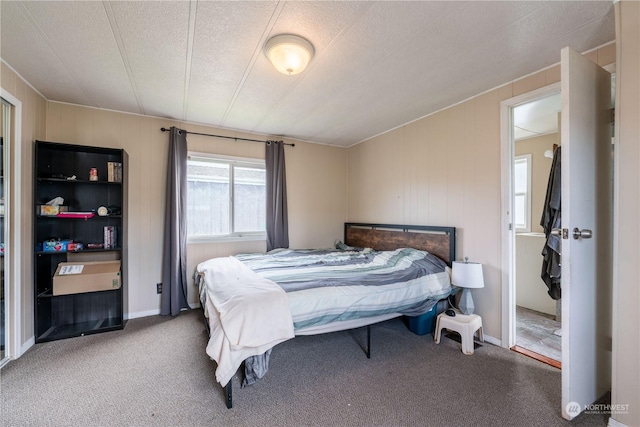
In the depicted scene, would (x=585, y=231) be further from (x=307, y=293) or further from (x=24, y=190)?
(x=24, y=190)

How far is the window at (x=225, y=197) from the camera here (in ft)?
12.3

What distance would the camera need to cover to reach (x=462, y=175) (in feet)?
9.68

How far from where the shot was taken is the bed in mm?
1729

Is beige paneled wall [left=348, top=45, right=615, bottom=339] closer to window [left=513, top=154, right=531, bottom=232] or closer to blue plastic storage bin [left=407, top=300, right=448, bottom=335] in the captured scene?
blue plastic storage bin [left=407, top=300, right=448, bottom=335]

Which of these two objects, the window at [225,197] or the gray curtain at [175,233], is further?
the window at [225,197]

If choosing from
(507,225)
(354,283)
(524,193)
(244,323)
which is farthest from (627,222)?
(524,193)

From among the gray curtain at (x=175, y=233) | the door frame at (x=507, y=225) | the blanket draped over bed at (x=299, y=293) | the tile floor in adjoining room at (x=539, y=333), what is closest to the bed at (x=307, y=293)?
the blanket draped over bed at (x=299, y=293)

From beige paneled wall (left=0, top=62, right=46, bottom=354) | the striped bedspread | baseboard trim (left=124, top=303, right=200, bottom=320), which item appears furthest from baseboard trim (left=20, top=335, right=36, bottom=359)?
the striped bedspread

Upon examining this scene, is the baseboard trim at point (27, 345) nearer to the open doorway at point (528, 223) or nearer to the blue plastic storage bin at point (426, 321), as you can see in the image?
the blue plastic storage bin at point (426, 321)

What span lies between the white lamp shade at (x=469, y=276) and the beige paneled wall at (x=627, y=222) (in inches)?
39.0

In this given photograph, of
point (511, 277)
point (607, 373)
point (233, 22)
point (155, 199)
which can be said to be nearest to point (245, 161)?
point (155, 199)

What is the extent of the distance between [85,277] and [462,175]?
13.5 feet

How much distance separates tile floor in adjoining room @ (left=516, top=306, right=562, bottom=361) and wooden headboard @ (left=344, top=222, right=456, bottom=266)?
1.02m

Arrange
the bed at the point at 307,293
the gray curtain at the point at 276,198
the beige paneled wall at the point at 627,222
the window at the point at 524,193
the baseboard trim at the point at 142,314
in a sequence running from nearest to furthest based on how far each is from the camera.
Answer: the beige paneled wall at the point at 627,222 → the bed at the point at 307,293 → the baseboard trim at the point at 142,314 → the gray curtain at the point at 276,198 → the window at the point at 524,193
